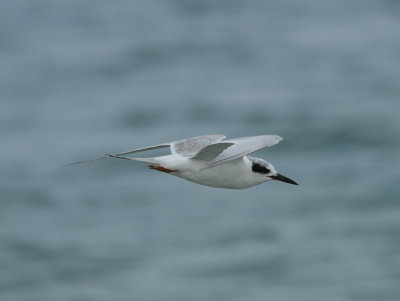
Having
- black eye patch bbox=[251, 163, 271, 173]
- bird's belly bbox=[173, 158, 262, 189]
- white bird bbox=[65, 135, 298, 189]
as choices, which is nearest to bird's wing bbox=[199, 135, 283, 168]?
white bird bbox=[65, 135, 298, 189]

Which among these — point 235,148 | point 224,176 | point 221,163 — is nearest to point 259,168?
point 224,176

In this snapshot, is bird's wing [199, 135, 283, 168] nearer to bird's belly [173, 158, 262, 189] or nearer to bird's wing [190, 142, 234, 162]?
bird's wing [190, 142, 234, 162]

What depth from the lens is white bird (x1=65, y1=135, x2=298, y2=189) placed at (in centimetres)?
924

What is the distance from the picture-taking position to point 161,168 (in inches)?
380

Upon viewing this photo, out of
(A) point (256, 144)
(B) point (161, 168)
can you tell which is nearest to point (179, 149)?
(B) point (161, 168)

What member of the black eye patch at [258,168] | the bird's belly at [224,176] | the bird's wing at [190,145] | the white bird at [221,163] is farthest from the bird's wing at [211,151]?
the black eye patch at [258,168]

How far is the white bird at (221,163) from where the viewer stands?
924cm

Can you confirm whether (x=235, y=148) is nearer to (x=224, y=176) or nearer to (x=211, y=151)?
(x=211, y=151)

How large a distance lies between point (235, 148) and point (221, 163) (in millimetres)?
286

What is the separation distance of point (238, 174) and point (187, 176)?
0.70m

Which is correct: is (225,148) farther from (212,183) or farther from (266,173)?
(266,173)

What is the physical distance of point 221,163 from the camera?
373 inches

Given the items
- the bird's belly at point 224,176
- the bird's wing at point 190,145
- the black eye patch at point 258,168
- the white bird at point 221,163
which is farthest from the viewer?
the bird's wing at point 190,145

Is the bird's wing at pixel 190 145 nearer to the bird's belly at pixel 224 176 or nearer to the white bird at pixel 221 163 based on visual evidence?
the white bird at pixel 221 163
